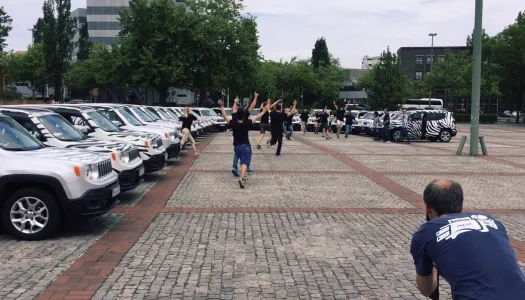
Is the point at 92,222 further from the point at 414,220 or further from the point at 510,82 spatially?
the point at 510,82

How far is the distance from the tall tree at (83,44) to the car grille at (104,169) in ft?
339

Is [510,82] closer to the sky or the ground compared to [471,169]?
closer to the sky

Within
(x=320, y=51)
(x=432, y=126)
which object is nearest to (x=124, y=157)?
(x=432, y=126)

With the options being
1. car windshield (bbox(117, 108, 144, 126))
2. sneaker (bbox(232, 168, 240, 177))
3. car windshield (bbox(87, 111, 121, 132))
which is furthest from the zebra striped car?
car windshield (bbox(87, 111, 121, 132))

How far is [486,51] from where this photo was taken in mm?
66000

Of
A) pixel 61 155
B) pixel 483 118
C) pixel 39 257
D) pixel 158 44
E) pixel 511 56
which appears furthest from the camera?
pixel 483 118

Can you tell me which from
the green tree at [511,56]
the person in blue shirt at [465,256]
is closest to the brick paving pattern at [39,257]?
the person in blue shirt at [465,256]

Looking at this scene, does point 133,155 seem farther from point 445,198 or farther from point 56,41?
point 56,41

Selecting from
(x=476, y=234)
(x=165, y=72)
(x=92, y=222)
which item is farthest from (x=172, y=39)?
(x=476, y=234)

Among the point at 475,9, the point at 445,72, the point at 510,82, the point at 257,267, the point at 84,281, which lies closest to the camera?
the point at 84,281

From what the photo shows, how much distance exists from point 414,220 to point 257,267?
363 cm

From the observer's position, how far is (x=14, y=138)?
776 cm

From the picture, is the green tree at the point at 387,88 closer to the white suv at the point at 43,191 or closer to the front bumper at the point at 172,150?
the front bumper at the point at 172,150

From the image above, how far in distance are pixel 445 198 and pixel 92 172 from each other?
5619 mm
